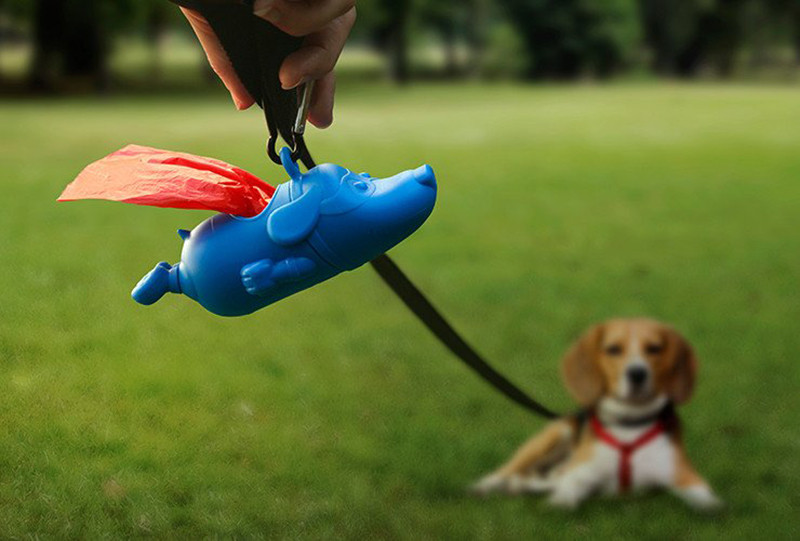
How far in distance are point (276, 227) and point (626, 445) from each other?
1.14 meters

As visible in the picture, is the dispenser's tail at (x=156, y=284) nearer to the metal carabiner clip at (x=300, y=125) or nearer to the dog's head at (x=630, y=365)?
the metal carabiner clip at (x=300, y=125)

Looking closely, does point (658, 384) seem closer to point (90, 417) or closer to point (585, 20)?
point (90, 417)

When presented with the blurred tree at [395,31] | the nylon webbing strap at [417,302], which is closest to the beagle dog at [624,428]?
the nylon webbing strap at [417,302]

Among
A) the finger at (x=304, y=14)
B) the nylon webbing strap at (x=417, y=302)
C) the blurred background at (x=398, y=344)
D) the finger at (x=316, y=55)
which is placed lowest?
the blurred background at (x=398, y=344)

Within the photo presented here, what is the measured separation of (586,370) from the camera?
6.26 feet

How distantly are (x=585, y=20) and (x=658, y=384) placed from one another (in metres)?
17.5

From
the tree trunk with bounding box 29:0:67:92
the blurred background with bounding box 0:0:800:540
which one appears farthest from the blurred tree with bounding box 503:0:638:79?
the blurred background with bounding box 0:0:800:540

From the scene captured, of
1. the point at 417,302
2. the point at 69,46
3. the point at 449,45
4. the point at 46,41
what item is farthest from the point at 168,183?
the point at 449,45

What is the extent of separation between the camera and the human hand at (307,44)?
86 cm

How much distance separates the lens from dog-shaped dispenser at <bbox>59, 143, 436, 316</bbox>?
844mm

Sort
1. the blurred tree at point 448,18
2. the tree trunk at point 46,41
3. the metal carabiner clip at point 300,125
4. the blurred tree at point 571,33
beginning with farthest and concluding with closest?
the blurred tree at point 448,18 < the blurred tree at point 571,33 < the tree trunk at point 46,41 < the metal carabiner clip at point 300,125

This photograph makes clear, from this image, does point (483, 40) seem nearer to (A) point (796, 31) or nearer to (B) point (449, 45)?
(B) point (449, 45)

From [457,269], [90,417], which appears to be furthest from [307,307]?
[90,417]

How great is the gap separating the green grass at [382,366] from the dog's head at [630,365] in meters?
0.19
